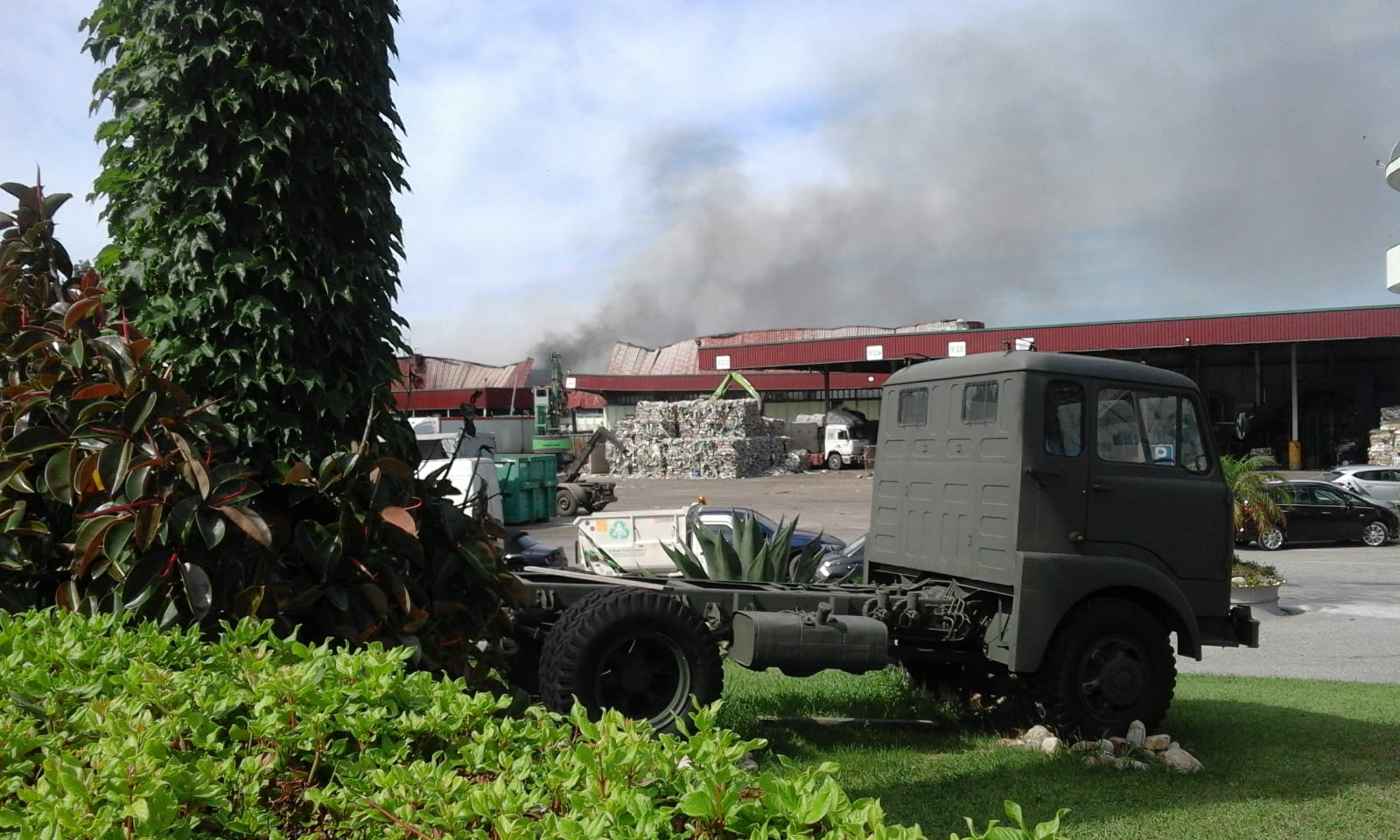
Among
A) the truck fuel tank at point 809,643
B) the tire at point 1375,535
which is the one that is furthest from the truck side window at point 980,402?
the tire at point 1375,535

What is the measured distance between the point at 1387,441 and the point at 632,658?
3786 cm

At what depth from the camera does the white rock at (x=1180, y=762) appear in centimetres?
686

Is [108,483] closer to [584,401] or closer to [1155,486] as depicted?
[1155,486]

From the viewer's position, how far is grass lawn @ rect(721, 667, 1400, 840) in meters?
5.82

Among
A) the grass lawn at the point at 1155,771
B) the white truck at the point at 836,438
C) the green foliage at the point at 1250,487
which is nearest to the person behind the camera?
the grass lawn at the point at 1155,771

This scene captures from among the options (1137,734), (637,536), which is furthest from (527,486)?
(1137,734)

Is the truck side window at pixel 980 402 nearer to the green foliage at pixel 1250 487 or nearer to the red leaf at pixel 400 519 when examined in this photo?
the red leaf at pixel 400 519

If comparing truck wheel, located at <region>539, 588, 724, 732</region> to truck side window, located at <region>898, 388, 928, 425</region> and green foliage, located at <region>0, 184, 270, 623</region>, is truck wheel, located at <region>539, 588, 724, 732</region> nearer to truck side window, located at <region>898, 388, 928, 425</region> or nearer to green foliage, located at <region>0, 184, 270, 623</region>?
truck side window, located at <region>898, 388, 928, 425</region>

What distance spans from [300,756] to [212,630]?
5.74 feet

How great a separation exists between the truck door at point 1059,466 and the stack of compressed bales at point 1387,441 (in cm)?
3409

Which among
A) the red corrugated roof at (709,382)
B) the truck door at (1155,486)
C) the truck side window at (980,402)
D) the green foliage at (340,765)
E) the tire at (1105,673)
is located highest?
the red corrugated roof at (709,382)

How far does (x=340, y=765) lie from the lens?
260 centimetres

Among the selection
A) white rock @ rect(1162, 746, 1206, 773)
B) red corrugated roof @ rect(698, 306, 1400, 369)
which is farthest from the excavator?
white rock @ rect(1162, 746, 1206, 773)

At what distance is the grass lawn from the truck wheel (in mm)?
805
